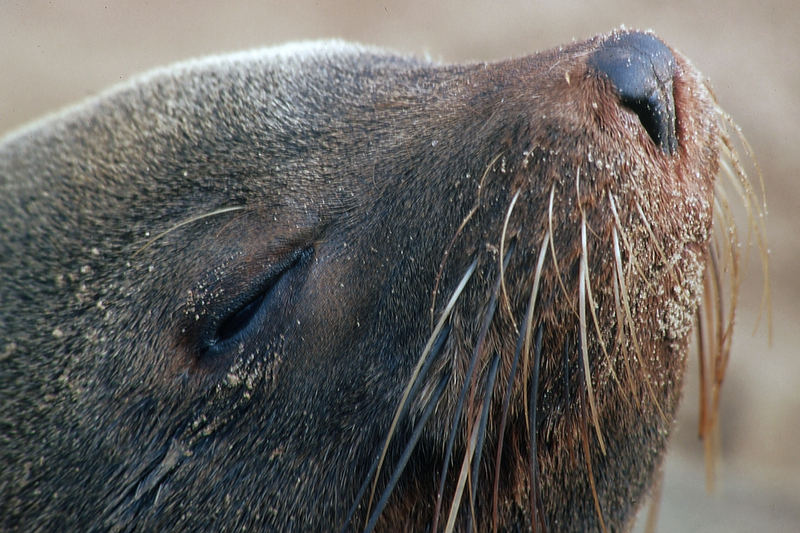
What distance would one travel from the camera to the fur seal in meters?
2.00

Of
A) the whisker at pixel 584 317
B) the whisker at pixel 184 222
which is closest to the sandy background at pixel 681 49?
the whisker at pixel 584 317

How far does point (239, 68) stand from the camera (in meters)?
2.77

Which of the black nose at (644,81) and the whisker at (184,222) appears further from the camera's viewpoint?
the whisker at (184,222)

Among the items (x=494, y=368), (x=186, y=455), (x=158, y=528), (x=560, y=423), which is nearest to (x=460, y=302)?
(x=494, y=368)

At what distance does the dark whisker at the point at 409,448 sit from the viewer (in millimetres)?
2012

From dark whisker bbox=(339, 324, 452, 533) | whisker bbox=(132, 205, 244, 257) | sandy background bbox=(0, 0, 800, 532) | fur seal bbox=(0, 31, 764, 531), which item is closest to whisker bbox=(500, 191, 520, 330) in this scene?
fur seal bbox=(0, 31, 764, 531)

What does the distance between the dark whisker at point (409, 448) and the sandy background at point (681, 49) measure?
3767mm

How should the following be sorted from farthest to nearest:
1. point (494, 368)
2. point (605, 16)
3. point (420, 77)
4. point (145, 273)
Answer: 1. point (605, 16)
2. point (420, 77)
3. point (145, 273)
4. point (494, 368)

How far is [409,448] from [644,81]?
1092mm

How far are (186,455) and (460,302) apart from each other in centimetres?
87

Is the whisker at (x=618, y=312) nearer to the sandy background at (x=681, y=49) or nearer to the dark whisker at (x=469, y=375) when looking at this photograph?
the dark whisker at (x=469, y=375)

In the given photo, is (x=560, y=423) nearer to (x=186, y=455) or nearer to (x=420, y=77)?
(x=186, y=455)

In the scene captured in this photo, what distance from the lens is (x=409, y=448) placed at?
2.01m

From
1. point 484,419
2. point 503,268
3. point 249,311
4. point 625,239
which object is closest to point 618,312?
point 625,239
